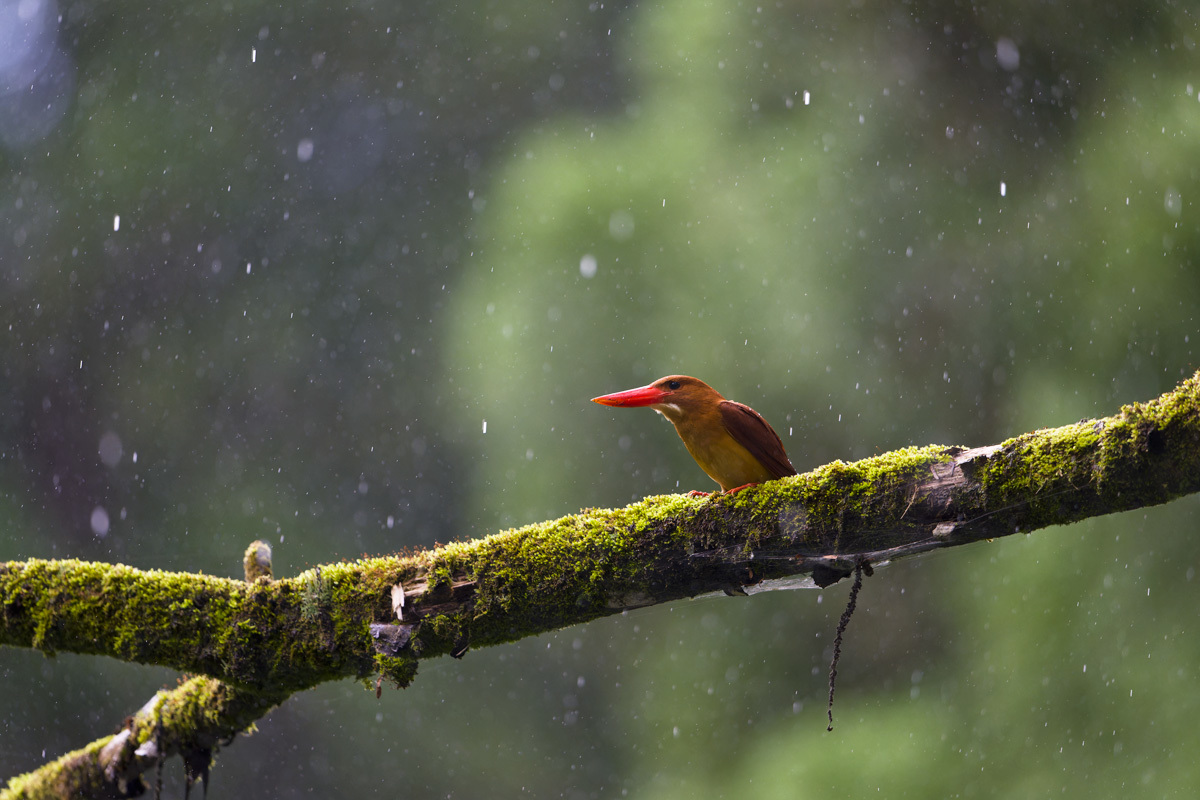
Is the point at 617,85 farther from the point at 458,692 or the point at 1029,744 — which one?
the point at 1029,744

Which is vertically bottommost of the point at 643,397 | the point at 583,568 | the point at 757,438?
the point at 583,568

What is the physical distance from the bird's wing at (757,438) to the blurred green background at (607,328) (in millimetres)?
3682

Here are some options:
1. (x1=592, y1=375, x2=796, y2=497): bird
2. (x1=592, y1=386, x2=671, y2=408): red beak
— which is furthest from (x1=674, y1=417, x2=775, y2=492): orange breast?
(x1=592, y1=386, x2=671, y2=408): red beak

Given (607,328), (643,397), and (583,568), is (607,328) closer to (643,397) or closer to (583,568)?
(643,397)

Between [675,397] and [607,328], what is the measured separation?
4111 mm

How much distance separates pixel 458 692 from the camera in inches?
312

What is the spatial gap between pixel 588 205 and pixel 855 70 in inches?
88.8

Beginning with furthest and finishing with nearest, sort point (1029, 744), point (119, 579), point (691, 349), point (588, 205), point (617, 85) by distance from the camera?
point (617, 85) → point (588, 205) → point (691, 349) → point (1029, 744) → point (119, 579)

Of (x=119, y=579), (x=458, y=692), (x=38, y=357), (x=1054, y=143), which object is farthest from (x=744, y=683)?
(x=38, y=357)

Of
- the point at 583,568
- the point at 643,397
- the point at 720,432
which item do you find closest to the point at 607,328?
the point at 643,397

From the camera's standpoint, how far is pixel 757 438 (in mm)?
1861

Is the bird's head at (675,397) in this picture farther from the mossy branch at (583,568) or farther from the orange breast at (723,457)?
the mossy branch at (583,568)

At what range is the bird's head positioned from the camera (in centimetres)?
199

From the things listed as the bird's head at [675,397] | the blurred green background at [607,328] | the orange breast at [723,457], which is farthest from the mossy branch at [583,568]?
the blurred green background at [607,328]
